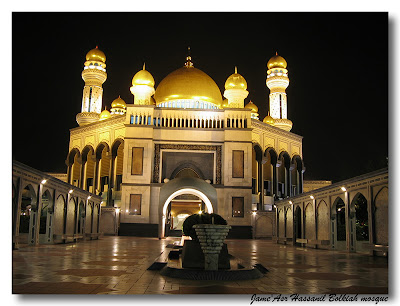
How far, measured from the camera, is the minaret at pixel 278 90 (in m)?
38.5

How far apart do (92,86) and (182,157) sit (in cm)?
1329

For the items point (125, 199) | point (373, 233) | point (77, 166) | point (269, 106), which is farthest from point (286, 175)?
point (373, 233)

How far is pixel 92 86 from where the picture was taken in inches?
1494

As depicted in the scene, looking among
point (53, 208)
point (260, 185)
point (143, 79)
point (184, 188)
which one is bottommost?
point (53, 208)

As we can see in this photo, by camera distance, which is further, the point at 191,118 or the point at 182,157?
the point at 182,157

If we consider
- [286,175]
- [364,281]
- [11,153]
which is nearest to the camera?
[11,153]

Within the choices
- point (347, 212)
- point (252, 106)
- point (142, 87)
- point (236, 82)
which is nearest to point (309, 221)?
point (347, 212)

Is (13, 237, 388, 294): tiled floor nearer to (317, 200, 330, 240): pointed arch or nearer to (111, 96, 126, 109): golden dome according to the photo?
(317, 200, 330, 240): pointed arch

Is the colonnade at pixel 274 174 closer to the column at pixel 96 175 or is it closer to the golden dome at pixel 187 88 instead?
the golden dome at pixel 187 88

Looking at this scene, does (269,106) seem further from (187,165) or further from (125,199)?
(125,199)

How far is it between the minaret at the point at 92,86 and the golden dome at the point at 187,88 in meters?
5.96

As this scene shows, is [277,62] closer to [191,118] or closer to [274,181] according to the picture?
[274,181]

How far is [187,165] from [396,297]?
23012 mm

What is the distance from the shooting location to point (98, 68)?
3803 cm
